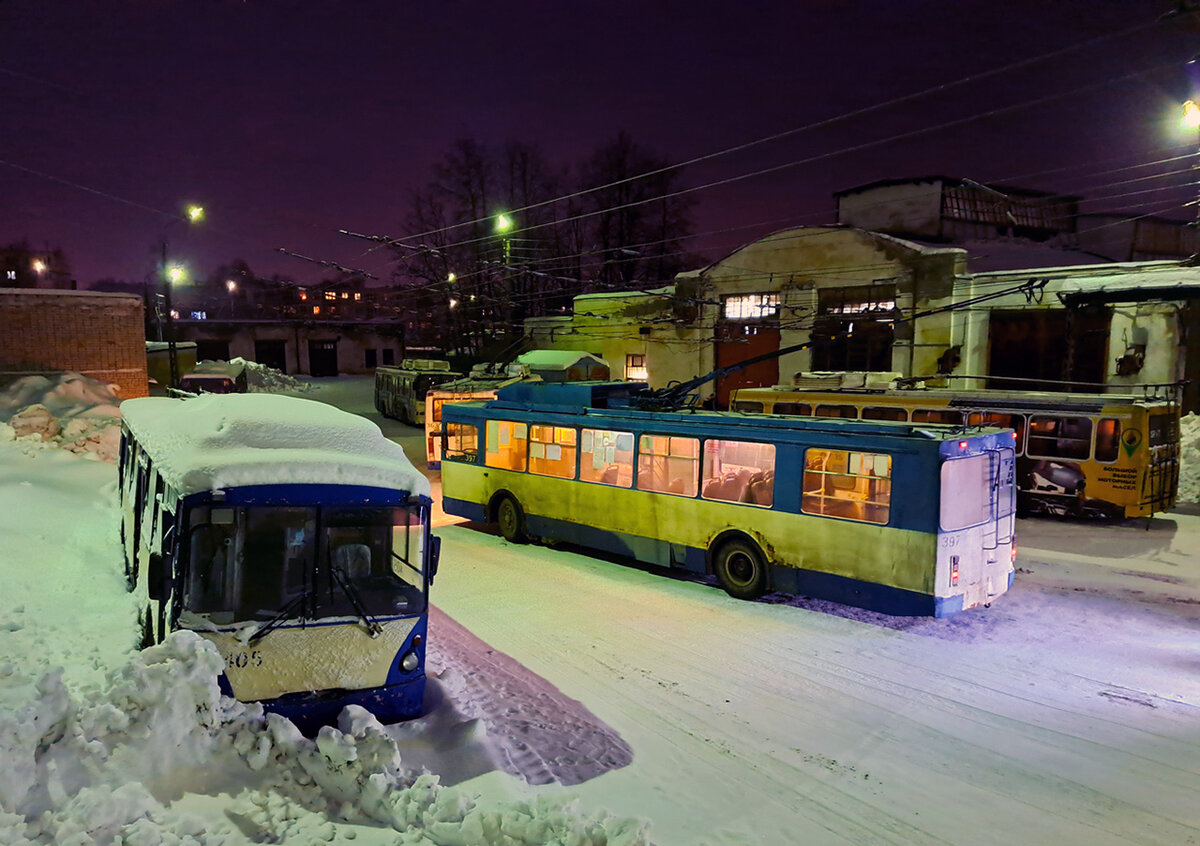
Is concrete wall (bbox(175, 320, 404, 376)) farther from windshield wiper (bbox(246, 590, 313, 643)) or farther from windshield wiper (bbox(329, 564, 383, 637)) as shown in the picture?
windshield wiper (bbox(246, 590, 313, 643))

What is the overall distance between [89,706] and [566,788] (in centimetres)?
354

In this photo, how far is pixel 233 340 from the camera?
60.9 meters

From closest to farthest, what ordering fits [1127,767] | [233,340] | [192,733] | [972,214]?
[192,733]
[1127,767]
[972,214]
[233,340]

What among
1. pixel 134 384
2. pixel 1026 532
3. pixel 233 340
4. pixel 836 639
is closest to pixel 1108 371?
pixel 1026 532

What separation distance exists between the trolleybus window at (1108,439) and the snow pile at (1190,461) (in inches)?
194

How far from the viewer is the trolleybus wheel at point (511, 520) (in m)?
16.1

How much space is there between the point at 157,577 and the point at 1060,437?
18444mm

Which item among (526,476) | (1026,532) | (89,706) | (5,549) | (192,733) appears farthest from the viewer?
(1026,532)

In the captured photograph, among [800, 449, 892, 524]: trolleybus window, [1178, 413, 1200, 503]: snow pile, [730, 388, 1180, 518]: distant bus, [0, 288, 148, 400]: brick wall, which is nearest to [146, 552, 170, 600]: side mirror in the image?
[800, 449, 892, 524]: trolleybus window

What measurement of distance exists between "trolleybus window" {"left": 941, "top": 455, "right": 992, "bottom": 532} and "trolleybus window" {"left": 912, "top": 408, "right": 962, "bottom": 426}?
28.3ft

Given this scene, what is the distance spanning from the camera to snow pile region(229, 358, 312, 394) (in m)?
52.4

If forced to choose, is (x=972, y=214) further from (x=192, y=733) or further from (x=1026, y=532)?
(x=192, y=733)

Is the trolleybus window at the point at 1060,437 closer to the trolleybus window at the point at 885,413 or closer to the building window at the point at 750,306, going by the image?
the trolleybus window at the point at 885,413

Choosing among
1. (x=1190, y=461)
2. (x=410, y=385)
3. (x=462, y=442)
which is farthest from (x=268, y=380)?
(x=1190, y=461)
